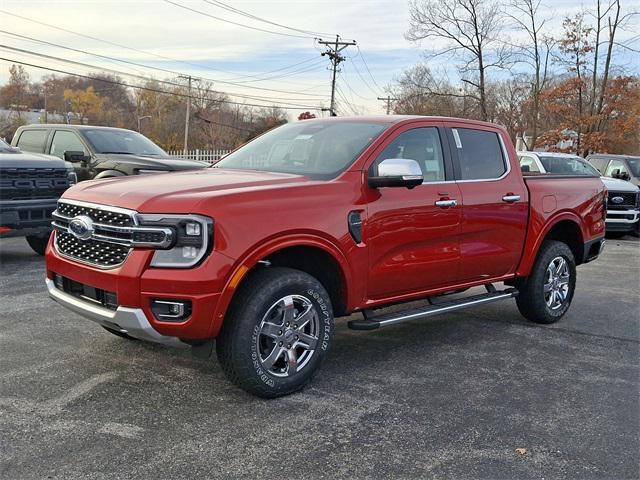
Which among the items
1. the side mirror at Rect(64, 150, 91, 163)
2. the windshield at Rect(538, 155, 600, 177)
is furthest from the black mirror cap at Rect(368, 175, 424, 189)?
the windshield at Rect(538, 155, 600, 177)

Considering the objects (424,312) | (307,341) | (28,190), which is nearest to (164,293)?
(307,341)

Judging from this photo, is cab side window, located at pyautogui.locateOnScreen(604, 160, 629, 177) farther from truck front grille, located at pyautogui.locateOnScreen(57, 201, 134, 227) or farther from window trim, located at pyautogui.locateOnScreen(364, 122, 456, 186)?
truck front grille, located at pyautogui.locateOnScreen(57, 201, 134, 227)

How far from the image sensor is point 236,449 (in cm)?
331

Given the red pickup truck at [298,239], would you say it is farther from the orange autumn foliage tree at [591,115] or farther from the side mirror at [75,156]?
the orange autumn foliage tree at [591,115]

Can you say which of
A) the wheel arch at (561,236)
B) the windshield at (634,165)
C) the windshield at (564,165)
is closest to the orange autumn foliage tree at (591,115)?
the windshield at (634,165)

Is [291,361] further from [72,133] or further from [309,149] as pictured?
[72,133]

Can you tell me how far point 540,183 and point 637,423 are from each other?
269cm

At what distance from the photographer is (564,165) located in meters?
13.8

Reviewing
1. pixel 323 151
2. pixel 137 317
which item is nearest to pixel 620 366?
pixel 323 151

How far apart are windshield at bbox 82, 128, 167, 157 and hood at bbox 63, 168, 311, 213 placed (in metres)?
6.74

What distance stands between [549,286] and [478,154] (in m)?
1.63

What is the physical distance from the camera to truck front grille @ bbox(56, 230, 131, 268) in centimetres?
376

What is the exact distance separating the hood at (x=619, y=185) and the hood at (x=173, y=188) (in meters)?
11.4

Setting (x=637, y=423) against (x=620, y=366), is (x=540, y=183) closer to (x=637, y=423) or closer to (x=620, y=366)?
(x=620, y=366)
